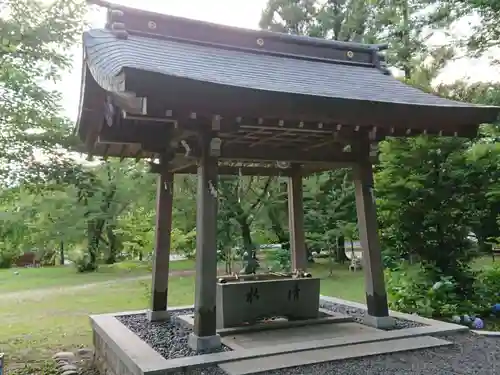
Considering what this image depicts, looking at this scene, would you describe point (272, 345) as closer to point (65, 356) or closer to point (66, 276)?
point (65, 356)

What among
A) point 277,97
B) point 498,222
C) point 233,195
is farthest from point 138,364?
point 233,195

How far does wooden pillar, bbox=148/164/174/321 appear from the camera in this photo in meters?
5.54

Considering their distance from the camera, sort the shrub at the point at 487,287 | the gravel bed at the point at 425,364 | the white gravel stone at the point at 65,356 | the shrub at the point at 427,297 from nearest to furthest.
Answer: the gravel bed at the point at 425,364 < the white gravel stone at the point at 65,356 < the shrub at the point at 427,297 < the shrub at the point at 487,287

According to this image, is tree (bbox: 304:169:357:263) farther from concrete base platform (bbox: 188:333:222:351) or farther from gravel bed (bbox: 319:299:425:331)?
concrete base platform (bbox: 188:333:222:351)

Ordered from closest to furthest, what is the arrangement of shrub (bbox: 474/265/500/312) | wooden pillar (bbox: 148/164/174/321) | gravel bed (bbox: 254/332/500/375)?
1. gravel bed (bbox: 254/332/500/375)
2. wooden pillar (bbox: 148/164/174/321)
3. shrub (bbox: 474/265/500/312)

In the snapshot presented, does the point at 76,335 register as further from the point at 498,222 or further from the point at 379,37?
the point at 379,37

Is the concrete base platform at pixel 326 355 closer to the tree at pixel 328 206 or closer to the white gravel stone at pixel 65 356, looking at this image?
the white gravel stone at pixel 65 356

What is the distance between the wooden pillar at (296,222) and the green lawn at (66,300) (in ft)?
8.93

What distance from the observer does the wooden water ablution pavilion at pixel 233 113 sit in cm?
367

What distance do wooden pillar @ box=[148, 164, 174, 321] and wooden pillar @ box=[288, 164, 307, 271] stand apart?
1859mm

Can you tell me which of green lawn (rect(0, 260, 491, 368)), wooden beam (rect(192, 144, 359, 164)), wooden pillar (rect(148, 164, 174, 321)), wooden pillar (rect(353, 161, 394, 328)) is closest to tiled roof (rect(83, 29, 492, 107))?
wooden beam (rect(192, 144, 359, 164))

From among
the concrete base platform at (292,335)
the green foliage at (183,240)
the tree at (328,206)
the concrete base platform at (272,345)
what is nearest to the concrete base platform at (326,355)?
the concrete base platform at (272,345)

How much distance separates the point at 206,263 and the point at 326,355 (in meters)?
1.35

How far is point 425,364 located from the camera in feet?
12.1
